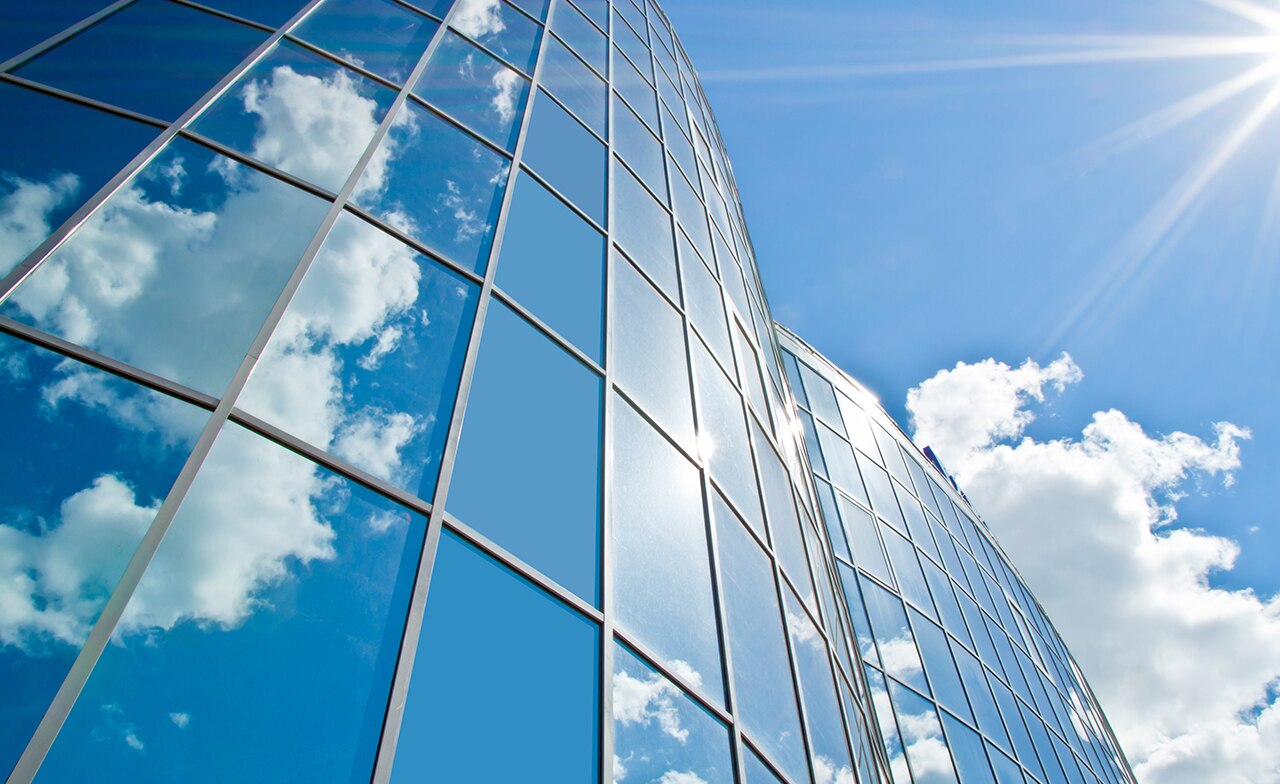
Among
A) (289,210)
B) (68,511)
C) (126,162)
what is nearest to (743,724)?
(68,511)

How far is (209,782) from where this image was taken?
3797 millimetres

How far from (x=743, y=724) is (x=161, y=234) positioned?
6.04 metres

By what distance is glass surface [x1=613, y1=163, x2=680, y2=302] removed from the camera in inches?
418

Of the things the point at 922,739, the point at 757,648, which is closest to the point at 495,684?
the point at 757,648

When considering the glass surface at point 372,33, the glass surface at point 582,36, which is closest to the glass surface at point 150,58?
the glass surface at point 372,33

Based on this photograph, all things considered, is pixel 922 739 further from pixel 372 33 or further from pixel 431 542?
pixel 372 33

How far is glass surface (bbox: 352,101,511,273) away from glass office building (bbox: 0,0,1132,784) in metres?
0.04

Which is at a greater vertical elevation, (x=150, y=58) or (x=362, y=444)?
(x=150, y=58)

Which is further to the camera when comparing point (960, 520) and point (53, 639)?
point (960, 520)

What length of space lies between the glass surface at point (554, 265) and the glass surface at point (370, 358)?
0.84 m

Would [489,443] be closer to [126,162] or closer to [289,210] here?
[289,210]

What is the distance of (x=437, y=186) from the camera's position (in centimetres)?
784

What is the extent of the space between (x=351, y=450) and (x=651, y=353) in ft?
14.8

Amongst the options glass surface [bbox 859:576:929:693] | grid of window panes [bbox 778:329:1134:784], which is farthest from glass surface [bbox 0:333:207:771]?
glass surface [bbox 859:576:929:693]
